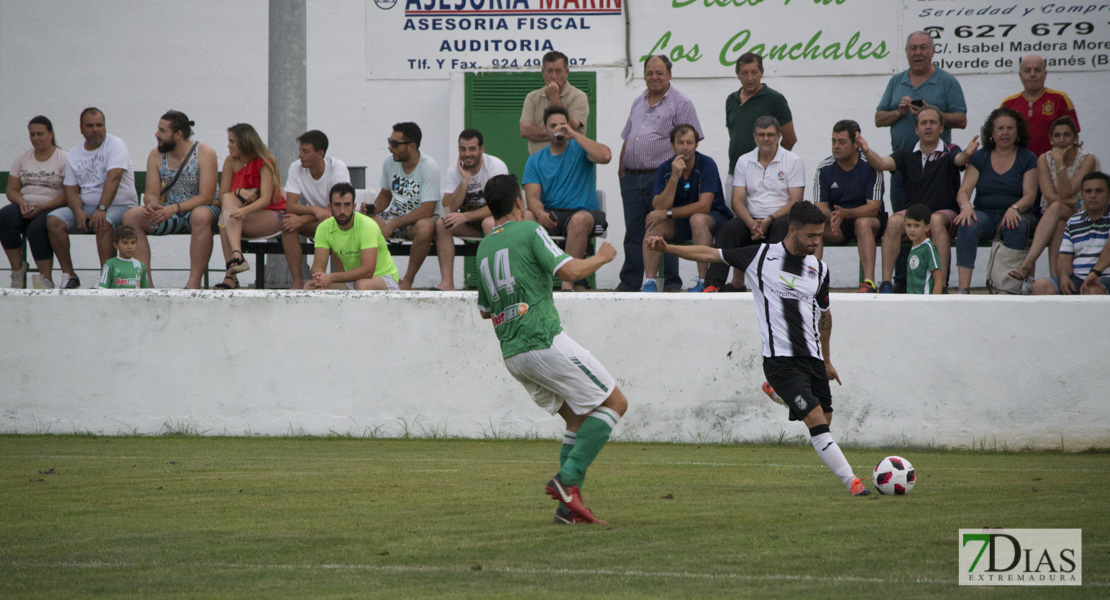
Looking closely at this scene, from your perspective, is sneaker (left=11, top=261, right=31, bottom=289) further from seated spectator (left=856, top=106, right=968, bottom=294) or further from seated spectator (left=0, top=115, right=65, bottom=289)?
seated spectator (left=856, top=106, right=968, bottom=294)

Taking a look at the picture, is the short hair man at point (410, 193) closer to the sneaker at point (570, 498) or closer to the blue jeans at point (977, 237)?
the blue jeans at point (977, 237)

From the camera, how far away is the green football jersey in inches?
243

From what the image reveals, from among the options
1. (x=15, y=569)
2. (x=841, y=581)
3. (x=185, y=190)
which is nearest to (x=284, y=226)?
(x=185, y=190)

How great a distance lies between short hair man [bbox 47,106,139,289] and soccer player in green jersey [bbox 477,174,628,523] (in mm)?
6952

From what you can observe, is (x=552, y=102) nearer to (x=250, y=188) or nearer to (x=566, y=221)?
(x=566, y=221)

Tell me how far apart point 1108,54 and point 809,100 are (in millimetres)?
3922

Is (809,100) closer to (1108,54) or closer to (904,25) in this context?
(904,25)

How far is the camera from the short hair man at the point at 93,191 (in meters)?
11.8

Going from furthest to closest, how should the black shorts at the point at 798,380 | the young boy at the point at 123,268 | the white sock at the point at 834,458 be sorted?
the young boy at the point at 123,268 < the black shorts at the point at 798,380 < the white sock at the point at 834,458

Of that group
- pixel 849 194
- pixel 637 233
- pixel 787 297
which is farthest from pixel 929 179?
pixel 787 297

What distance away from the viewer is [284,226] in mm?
11516

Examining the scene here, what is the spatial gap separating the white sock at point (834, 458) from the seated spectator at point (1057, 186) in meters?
4.53

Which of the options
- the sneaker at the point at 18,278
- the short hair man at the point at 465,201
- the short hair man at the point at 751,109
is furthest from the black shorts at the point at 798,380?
the sneaker at the point at 18,278

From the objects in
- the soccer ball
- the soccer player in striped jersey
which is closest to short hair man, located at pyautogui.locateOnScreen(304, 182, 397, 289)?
the soccer player in striped jersey
